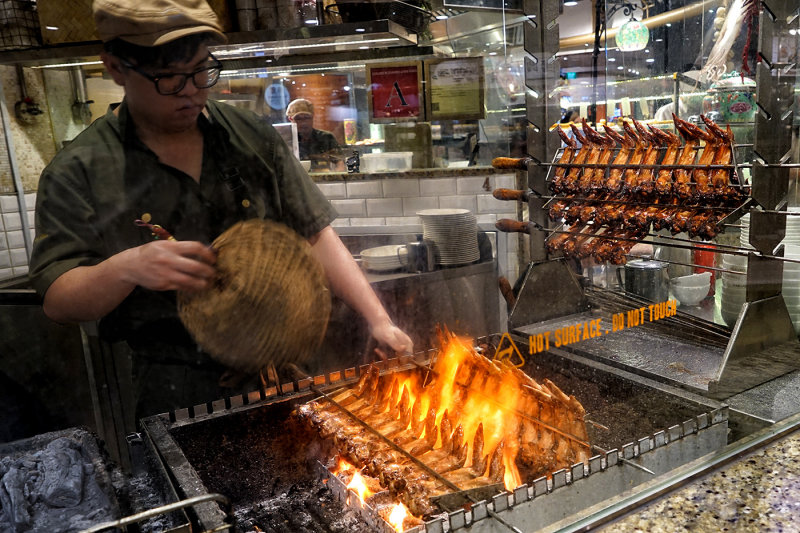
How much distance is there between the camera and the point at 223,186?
35.9 inches

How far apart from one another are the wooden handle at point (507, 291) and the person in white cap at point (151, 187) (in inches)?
24.2

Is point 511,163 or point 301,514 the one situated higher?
point 511,163

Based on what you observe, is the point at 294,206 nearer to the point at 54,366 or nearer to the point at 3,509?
the point at 54,366

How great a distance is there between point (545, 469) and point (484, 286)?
398mm

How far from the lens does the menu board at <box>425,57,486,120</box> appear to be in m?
1.09

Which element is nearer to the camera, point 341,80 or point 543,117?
point 341,80

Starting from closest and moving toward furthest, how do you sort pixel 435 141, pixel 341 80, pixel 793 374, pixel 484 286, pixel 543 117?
pixel 341 80, pixel 435 141, pixel 484 286, pixel 793 374, pixel 543 117

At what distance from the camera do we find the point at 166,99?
817 millimetres

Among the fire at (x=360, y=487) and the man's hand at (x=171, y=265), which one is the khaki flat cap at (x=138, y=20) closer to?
the man's hand at (x=171, y=265)

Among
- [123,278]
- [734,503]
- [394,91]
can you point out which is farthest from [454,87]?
[734,503]

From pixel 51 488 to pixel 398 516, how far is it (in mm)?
529

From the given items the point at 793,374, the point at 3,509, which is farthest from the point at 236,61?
the point at 793,374

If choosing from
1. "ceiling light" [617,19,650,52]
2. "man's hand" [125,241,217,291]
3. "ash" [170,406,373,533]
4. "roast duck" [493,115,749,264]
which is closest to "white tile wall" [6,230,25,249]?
"man's hand" [125,241,217,291]

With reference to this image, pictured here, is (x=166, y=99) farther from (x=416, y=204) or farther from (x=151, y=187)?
(x=416, y=204)
